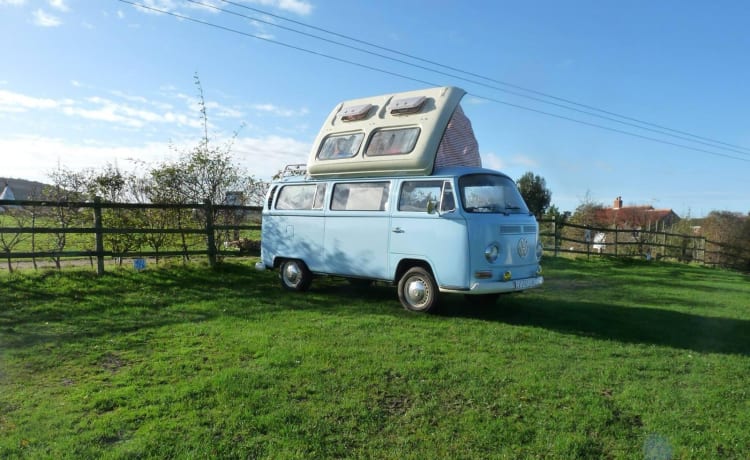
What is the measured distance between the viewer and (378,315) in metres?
7.77

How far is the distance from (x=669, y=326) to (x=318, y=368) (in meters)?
5.63

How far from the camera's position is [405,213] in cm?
806

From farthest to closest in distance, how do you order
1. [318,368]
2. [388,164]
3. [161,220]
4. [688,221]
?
1. [688,221]
2. [161,220]
3. [388,164]
4. [318,368]

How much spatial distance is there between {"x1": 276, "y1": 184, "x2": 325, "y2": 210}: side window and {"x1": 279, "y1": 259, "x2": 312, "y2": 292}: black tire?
3.47 feet

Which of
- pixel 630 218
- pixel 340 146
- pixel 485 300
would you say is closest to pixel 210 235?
pixel 340 146

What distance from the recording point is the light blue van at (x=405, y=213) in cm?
746

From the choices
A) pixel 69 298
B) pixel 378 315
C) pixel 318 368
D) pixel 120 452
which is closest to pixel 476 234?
pixel 378 315

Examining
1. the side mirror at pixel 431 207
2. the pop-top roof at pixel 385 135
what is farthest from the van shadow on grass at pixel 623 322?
the pop-top roof at pixel 385 135

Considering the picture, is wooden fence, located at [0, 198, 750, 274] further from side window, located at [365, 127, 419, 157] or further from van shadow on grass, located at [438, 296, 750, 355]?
van shadow on grass, located at [438, 296, 750, 355]

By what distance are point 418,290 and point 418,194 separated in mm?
1500

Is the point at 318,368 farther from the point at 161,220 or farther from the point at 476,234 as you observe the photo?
the point at 161,220

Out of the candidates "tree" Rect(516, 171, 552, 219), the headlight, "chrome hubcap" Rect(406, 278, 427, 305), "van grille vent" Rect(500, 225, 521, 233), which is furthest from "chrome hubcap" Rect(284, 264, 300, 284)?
"tree" Rect(516, 171, 552, 219)

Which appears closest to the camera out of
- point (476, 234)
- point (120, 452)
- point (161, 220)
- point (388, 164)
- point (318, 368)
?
point (120, 452)

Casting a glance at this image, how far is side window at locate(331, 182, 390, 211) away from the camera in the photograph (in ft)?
27.9
